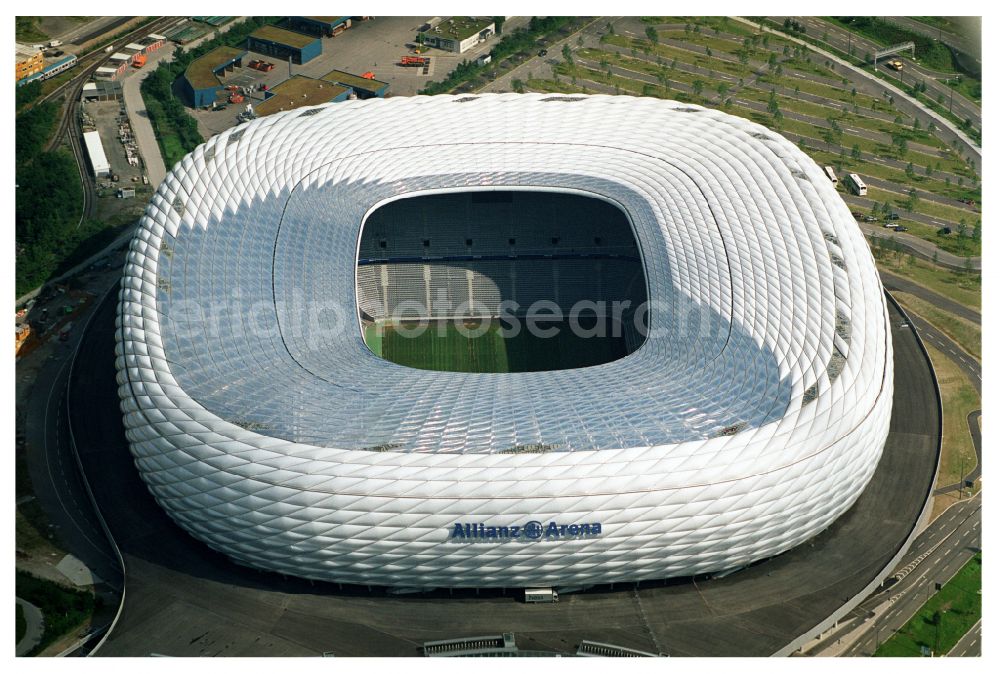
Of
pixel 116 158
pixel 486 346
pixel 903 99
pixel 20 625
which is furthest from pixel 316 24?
pixel 20 625

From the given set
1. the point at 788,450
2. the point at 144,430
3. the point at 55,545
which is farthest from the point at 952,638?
the point at 55,545

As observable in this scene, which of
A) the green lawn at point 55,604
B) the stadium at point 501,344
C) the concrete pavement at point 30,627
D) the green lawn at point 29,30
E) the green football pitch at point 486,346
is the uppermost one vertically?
the green lawn at point 29,30

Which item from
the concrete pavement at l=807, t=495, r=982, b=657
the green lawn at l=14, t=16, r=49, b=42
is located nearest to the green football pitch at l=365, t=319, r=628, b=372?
the concrete pavement at l=807, t=495, r=982, b=657

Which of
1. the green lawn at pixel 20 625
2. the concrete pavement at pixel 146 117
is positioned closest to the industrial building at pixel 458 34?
the concrete pavement at pixel 146 117

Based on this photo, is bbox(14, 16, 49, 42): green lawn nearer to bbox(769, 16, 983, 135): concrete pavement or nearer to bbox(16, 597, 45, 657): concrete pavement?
bbox(16, 597, 45, 657): concrete pavement

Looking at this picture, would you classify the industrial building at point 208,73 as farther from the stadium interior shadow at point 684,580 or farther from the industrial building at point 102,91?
the stadium interior shadow at point 684,580

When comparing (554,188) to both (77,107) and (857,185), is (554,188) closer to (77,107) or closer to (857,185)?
(857,185)

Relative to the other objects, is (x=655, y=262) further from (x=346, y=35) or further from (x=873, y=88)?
(x=346, y=35)
